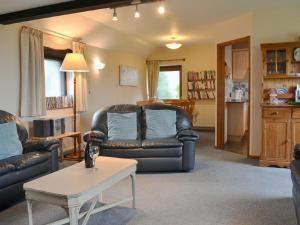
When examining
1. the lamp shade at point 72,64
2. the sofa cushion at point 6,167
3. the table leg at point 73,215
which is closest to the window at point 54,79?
the lamp shade at point 72,64

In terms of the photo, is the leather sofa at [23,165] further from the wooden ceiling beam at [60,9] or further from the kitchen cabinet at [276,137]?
the kitchen cabinet at [276,137]

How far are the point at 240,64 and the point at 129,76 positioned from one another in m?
3.02

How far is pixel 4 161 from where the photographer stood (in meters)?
2.97

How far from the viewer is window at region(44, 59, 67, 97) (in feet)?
16.4

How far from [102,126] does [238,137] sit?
388 centimetres

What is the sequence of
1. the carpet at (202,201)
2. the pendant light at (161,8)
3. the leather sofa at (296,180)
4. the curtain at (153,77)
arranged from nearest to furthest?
the leather sofa at (296,180) < the carpet at (202,201) < the pendant light at (161,8) < the curtain at (153,77)

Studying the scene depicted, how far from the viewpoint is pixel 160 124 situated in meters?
4.54

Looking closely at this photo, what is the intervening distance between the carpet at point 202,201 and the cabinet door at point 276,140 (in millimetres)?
215

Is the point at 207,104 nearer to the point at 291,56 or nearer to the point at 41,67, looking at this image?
the point at 291,56

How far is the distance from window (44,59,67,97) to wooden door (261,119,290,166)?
3.68 metres

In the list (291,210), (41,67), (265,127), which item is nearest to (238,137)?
(265,127)

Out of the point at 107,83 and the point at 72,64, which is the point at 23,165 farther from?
the point at 107,83

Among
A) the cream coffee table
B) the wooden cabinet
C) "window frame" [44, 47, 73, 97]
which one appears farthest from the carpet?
the wooden cabinet

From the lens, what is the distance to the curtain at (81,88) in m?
5.41
